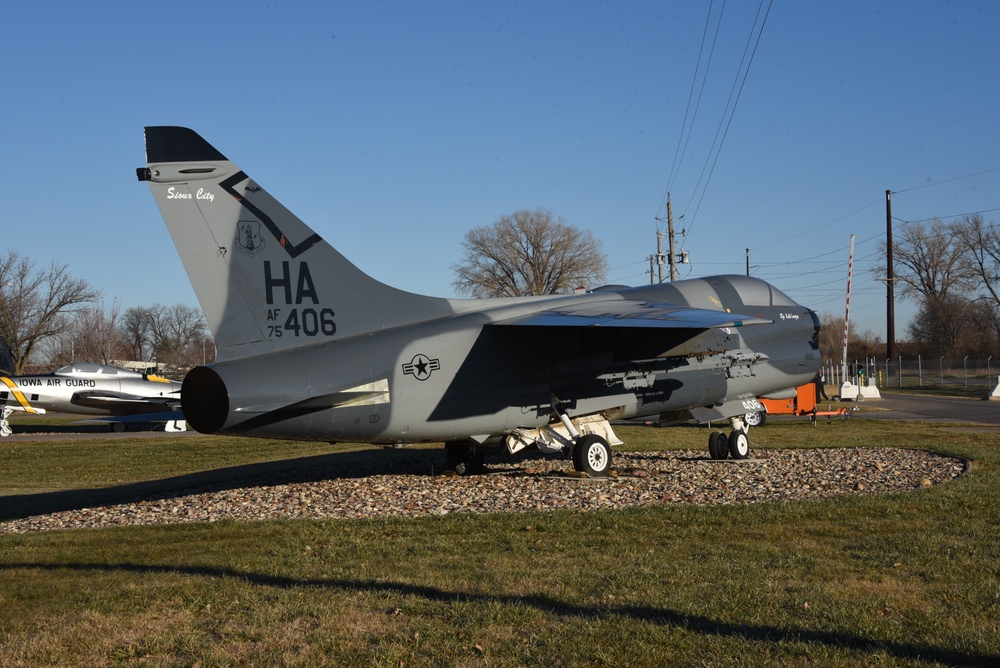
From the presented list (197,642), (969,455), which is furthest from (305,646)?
(969,455)

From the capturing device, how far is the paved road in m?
31.0

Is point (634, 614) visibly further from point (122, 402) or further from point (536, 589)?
point (122, 402)

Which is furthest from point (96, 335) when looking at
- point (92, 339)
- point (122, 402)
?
point (122, 402)

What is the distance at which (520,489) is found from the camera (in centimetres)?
1359

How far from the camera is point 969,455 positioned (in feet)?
53.1

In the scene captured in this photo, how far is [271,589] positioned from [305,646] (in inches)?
67.9

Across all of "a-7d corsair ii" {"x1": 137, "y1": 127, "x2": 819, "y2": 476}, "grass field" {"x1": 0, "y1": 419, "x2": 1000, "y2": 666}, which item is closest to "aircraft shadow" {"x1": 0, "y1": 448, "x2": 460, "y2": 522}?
"a-7d corsair ii" {"x1": 137, "y1": 127, "x2": 819, "y2": 476}

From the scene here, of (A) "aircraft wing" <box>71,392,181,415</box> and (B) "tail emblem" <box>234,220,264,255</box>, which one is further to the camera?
(A) "aircraft wing" <box>71,392,181,415</box>

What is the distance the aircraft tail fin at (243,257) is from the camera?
11086 mm

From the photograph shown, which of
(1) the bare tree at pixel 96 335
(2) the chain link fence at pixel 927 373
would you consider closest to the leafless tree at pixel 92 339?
(1) the bare tree at pixel 96 335

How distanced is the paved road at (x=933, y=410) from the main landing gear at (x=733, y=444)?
15.1m

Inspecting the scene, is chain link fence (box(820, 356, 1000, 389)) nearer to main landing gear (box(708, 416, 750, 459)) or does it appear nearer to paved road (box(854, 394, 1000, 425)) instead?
paved road (box(854, 394, 1000, 425))

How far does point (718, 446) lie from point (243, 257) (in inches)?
402

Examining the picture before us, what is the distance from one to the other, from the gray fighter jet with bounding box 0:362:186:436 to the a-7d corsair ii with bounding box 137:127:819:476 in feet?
77.2
